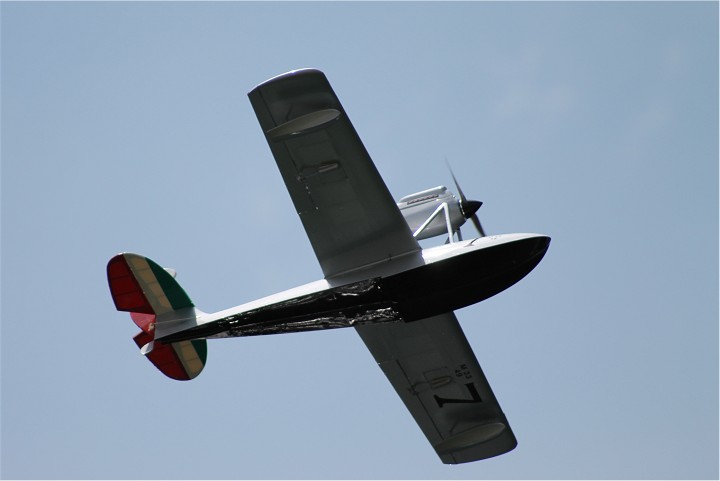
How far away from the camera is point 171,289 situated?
17406 mm

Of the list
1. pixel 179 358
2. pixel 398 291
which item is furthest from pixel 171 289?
pixel 398 291

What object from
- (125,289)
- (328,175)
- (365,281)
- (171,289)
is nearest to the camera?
(328,175)

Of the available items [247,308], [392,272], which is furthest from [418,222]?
[247,308]

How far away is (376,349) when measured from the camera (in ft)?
60.7

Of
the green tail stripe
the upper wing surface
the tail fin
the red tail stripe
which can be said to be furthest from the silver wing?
the red tail stripe

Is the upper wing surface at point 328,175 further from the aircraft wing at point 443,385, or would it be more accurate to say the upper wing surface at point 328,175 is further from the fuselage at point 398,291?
the aircraft wing at point 443,385

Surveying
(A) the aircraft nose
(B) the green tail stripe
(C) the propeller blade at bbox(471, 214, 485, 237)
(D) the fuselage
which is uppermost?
(B) the green tail stripe

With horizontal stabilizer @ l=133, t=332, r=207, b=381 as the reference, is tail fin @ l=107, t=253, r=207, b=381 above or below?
above

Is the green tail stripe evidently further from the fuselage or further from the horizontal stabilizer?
the fuselage

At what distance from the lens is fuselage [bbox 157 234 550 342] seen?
1495cm

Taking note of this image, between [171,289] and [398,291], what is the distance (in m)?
4.89

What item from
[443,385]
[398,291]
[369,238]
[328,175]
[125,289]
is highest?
[328,175]

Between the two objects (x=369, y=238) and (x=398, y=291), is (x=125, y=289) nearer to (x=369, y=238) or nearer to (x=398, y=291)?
(x=369, y=238)

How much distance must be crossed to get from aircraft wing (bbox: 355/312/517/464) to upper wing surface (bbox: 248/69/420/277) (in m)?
3.12
